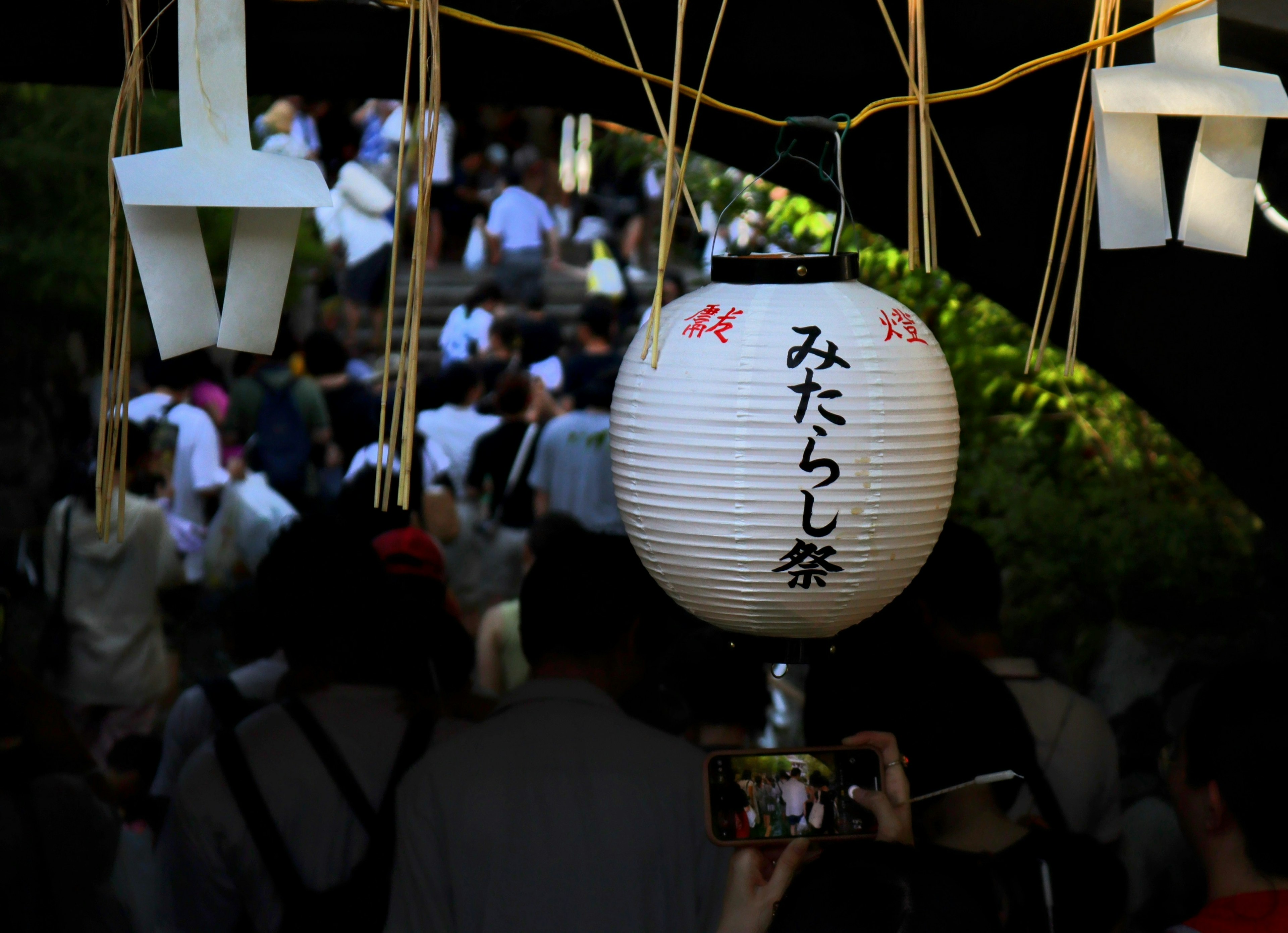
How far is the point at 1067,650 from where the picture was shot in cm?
543

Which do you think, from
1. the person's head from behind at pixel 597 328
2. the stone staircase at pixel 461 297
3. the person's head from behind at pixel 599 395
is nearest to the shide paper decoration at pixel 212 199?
the person's head from behind at pixel 599 395

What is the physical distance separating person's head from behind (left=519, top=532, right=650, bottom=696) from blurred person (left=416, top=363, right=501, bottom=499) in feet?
12.4

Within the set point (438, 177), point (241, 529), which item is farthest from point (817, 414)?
point (438, 177)

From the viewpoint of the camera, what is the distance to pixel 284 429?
7270mm

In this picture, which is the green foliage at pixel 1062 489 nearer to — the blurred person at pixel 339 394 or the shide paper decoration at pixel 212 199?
the blurred person at pixel 339 394

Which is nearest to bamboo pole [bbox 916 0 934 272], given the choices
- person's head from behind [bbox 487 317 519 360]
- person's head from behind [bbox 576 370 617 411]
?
person's head from behind [bbox 576 370 617 411]

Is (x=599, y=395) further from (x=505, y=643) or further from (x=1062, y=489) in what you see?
(x=1062, y=489)

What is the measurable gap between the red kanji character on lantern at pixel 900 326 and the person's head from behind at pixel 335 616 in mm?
1603

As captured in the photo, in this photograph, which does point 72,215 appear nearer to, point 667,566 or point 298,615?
point 298,615

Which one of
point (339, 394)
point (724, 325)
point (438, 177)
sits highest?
point (438, 177)

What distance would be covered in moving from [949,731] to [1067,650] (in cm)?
306

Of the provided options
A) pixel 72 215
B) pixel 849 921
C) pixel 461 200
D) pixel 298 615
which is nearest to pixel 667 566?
pixel 849 921

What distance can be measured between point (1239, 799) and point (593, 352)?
578 centimetres

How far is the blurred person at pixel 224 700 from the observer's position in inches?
139
